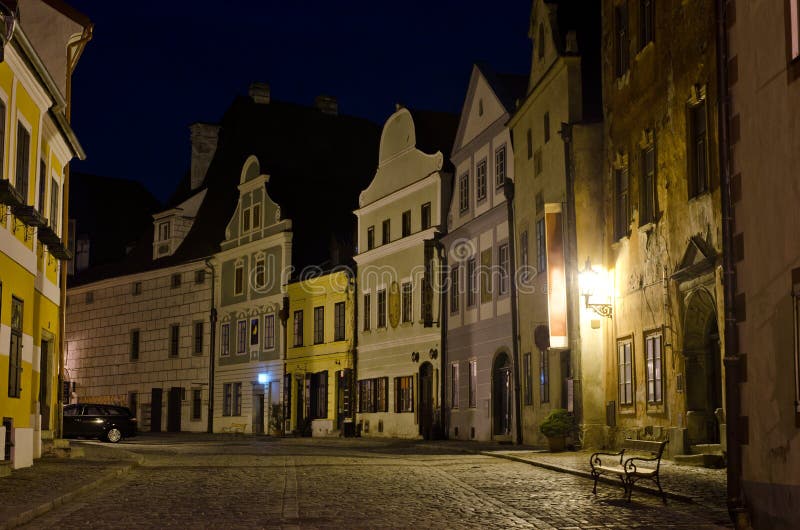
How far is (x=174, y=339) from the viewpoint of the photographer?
195 feet

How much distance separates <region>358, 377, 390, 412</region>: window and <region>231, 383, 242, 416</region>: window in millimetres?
10091

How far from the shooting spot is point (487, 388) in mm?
35969

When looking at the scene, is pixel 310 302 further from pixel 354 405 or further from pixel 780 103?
pixel 780 103

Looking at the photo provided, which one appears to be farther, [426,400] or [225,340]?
[225,340]

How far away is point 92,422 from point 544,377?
18.1 metres

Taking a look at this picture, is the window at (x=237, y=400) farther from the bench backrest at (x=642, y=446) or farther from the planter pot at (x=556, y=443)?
the bench backrest at (x=642, y=446)

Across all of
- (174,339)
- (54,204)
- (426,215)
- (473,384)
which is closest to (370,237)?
(426,215)

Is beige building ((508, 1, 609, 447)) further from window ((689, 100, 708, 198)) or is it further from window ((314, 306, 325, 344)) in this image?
window ((314, 306, 325, 344))

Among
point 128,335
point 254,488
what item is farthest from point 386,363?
point 254,488

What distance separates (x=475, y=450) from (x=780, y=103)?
18.4 m

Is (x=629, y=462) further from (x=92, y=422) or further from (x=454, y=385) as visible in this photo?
(x=92, y=422)

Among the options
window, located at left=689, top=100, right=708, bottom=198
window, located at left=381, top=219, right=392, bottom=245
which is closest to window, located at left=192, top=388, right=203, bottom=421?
window, located at left=381, top=219, right=392, bottom=245

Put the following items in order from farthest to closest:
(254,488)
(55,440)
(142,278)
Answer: (142,278) → (55,440) → (254,488)

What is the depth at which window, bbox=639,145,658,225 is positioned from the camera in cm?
2373
